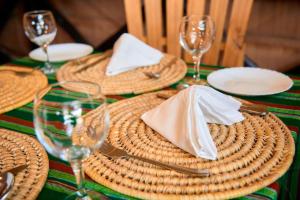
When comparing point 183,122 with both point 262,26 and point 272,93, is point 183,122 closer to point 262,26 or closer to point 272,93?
point 272,93

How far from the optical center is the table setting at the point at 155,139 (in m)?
0.40

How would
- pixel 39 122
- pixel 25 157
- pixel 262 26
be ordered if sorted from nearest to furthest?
pixel 39 122 → pixel 25 157 → pixel 262 26

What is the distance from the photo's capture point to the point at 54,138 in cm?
39

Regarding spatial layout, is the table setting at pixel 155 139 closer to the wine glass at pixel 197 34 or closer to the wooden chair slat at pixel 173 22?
the wine glass at pixel 197 34

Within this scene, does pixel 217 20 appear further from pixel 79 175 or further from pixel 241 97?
pixel 79 175

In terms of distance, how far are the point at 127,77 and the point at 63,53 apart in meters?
0.38

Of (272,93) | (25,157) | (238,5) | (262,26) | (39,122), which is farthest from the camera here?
(262,26)

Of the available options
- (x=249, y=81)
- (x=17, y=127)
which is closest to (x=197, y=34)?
(x=249, y=81)

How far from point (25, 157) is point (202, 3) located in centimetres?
94

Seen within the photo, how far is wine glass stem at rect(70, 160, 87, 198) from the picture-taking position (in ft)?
1.28

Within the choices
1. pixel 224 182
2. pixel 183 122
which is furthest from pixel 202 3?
pixel 224 182

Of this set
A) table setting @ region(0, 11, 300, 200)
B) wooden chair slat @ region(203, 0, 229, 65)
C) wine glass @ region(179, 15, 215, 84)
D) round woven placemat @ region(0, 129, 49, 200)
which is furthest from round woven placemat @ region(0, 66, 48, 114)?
wooden chair slat @ region(203, 0, 229, 65)

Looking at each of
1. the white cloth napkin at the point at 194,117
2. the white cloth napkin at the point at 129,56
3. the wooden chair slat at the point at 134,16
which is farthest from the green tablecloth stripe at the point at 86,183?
the wooden chair slat at the point at 134,16

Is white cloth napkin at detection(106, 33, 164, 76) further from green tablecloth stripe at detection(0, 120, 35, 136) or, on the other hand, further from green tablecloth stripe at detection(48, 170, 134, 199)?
green tablecloth stripe at detection(48, 170, 134, 199)
